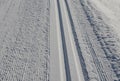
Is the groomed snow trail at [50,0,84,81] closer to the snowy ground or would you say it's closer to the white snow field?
the white snow field

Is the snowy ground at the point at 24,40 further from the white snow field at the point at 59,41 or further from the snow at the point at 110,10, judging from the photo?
the snow at the point at 110,10

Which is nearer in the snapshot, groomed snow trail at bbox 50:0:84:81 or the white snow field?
groomed snow trail at bbox 50:0:84:81

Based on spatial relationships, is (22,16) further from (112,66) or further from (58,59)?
(112,66)

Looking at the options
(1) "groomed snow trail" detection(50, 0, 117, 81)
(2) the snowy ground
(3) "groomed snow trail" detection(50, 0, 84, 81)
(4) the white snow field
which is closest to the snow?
(4) the white snow field

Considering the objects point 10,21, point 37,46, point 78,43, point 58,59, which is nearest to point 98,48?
point 78,43

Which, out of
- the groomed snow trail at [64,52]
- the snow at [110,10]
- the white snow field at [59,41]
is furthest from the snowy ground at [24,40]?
the snow at [110,10]

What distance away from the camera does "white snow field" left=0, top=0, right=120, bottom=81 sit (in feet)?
17.3

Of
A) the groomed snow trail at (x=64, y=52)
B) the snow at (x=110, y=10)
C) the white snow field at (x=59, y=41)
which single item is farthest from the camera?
the snow at (x=110, y=10)

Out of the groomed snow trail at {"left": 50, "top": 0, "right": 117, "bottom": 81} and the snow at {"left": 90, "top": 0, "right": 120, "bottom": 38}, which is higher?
the groomed snow trail at {"left": 50, "top": 0, "right": 117, "bottom": 81}

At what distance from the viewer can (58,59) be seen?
5.68m

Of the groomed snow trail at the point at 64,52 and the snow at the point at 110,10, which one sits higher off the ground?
the groomed snow trail at the point at 64,52

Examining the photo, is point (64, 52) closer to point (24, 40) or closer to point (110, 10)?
point (24, 40)

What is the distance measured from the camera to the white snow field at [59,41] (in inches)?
207

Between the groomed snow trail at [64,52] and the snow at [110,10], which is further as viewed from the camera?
the snow at [110,10]
